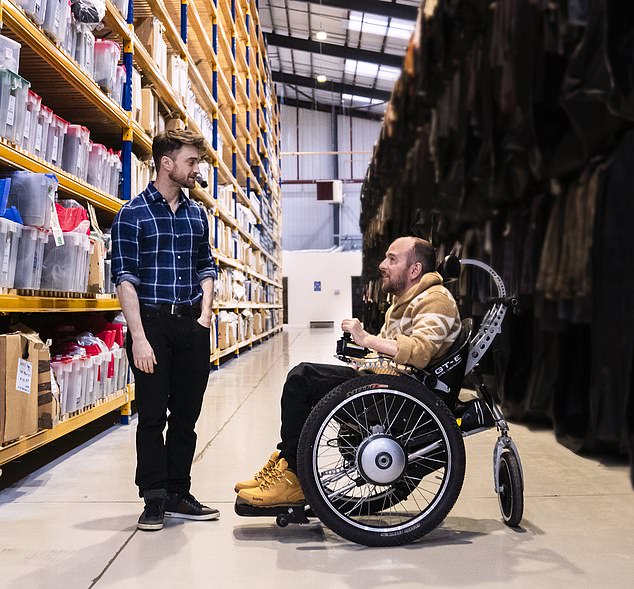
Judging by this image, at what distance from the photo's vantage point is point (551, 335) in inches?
112

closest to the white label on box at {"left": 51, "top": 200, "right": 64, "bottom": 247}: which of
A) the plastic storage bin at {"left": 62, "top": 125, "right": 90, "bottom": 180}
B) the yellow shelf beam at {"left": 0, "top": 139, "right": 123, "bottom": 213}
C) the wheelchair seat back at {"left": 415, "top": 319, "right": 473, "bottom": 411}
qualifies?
the yellow shelf beam at {"left": 0, "top": 139, "right": 123, "bottom": 213}

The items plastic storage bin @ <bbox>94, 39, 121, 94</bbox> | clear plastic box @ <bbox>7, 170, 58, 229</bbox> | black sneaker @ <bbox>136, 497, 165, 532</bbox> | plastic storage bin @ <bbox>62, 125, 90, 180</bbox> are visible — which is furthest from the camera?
plastic storage bin @ <bbox>94, 39, 121, 94</bbox>

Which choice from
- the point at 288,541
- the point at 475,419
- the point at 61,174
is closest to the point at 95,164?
the point at 61,174

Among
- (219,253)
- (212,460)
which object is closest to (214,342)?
(219,253)

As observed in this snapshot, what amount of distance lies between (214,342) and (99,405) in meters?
3.84

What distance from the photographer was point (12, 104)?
290cm

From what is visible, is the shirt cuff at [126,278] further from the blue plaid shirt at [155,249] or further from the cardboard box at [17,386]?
the cardboard box at [17,386]

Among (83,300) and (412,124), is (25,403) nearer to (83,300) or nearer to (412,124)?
(83,300)

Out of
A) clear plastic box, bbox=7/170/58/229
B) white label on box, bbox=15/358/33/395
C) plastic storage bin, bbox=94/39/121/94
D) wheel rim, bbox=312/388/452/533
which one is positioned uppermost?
plastic storage bin, bbox=94/39/121/94

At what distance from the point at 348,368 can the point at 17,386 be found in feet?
4.40

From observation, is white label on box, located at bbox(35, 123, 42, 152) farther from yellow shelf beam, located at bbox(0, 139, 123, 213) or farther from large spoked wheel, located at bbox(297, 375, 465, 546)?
large spoked wheel, located at bbox(297, 375, 465, 546)

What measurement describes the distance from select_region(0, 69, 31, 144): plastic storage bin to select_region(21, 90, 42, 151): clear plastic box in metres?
0.08

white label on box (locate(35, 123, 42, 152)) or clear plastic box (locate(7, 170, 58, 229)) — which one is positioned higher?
white label on box (locate(35, 123, 42, 152))

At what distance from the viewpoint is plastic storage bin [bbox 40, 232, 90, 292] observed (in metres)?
3.31
